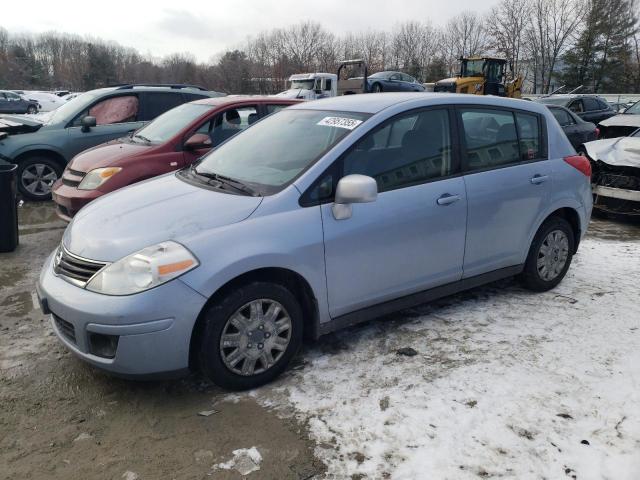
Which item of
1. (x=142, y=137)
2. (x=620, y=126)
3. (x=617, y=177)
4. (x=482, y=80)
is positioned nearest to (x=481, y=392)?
(x=142, y=137)

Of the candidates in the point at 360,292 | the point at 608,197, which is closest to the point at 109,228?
the point at 360,292

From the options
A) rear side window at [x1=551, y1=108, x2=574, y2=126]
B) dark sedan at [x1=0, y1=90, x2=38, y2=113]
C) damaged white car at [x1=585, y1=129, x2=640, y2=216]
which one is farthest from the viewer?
dark sedan at [x1=0, y1=90, x2=38, y2=113]

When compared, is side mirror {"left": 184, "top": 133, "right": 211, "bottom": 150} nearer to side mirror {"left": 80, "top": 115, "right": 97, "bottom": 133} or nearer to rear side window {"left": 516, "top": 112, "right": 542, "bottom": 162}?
side mirror {"left": 80, "top": 115, "right": 97, "bottom": 133}

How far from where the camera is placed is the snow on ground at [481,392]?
2.51m

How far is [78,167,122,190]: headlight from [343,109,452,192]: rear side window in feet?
11.6

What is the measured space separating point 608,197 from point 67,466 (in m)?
Result: 7.63

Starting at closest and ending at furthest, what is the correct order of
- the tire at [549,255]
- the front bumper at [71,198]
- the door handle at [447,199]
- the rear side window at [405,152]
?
the rear side window at [405,152]
the door handle at [447,199]
the tire at [549,255]
the front bumper at [71,198]

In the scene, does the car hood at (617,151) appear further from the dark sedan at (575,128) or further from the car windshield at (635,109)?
the car windshield at (635,109)

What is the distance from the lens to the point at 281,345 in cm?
315

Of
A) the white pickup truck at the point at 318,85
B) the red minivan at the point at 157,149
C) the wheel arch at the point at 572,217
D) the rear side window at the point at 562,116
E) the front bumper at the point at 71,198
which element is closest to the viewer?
the wheel arch at the point at 572,217

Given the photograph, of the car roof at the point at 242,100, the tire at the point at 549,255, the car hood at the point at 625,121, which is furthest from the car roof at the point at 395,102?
the car hood at the point at 625,121

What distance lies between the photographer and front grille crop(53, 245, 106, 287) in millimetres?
2912

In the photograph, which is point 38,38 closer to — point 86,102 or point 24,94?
point 24,94

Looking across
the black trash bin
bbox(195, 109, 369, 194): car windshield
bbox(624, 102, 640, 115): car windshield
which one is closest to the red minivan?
the black trash bin
